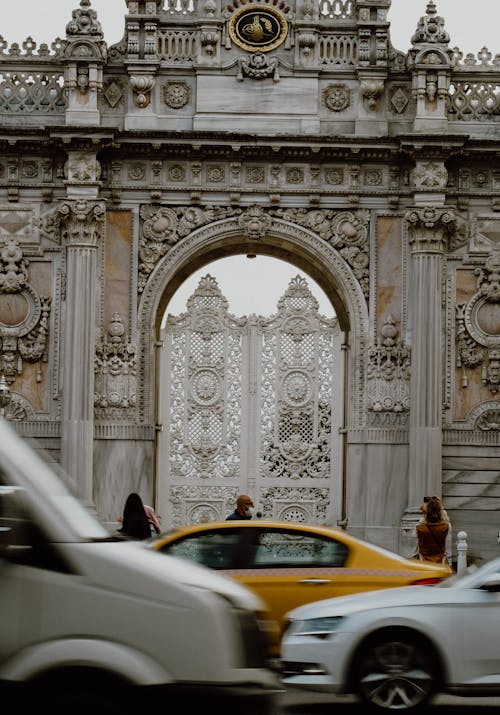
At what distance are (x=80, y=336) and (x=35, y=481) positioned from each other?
57.2 feet

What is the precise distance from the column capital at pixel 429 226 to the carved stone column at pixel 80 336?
4710 millimetres

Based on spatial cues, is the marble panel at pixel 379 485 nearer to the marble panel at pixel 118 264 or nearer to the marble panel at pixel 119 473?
the marble panel at pixel 119 473

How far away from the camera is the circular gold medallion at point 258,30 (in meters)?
25.9

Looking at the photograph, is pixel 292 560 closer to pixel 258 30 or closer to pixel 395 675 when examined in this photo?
pixel 395 675

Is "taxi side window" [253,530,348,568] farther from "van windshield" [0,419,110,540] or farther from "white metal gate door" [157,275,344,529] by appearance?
"white metal gate door" [157,275,344,529]

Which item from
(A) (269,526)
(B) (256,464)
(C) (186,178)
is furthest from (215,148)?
(A) (269,526)

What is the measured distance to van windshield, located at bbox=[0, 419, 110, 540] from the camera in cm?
764

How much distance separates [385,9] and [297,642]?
1608 cm

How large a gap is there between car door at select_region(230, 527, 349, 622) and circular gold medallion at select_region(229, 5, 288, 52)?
45.0 feet

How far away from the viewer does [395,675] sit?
11336 mm

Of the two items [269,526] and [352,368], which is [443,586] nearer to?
[269,526]

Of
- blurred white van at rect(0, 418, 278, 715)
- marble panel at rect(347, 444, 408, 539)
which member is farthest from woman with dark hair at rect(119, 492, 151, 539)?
blurred white van at rect(0, 418, 278, 715)

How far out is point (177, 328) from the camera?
26.5m

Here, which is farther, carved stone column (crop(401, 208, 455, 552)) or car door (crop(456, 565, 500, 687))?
carved stone column (crop(401, 208, 455, 552))
